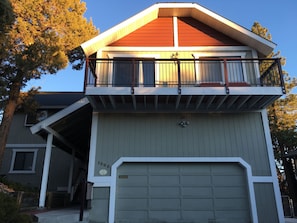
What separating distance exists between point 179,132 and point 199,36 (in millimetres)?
4085

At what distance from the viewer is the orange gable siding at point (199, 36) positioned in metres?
10.1

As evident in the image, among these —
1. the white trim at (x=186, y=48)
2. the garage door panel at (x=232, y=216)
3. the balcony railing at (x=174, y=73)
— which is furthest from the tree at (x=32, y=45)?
the garage door panel at (x=232, y=216)

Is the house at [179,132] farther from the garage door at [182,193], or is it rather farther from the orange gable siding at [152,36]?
the orange gable siding at [152,36]

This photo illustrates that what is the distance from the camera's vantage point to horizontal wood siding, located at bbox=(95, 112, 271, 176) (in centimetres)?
861

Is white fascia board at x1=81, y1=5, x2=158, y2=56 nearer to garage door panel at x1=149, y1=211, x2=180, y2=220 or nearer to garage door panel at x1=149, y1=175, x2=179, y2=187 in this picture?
garage door panel at x1=149, y1=175, x2=179, y2=187

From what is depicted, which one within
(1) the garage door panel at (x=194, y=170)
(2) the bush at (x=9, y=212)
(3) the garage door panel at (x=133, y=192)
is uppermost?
(1) the garage door panel at (x=194, y=170)

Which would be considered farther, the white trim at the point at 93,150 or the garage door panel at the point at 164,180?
the garage door panel at the point at 164,180

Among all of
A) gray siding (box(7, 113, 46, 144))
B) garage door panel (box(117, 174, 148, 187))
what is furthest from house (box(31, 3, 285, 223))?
gray siding (box(7, 113, 46, 144))

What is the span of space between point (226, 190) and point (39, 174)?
11.4 metres

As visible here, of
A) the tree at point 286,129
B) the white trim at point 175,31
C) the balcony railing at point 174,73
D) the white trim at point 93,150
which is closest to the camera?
the white trim at point 93,150

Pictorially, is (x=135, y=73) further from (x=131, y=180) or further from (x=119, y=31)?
(x=131, y=180)

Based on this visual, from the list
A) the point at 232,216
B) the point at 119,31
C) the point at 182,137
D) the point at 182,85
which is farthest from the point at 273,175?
the point at 119,31

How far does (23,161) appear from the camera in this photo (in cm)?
1572

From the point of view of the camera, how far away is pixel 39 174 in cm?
1523
